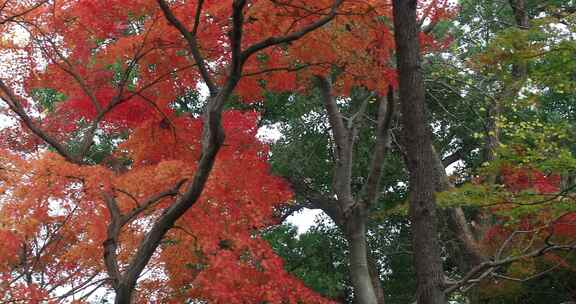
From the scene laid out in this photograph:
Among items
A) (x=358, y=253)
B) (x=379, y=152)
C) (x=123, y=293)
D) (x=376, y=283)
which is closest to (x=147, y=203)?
(x=123, y=293)

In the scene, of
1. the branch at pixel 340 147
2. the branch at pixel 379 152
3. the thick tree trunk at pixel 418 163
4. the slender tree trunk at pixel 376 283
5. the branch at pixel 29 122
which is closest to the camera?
the thick tree trunk at pixel 418 163

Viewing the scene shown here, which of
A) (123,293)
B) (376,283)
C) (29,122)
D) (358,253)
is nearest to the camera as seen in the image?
(123,293)

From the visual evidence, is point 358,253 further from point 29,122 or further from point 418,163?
point 29,122

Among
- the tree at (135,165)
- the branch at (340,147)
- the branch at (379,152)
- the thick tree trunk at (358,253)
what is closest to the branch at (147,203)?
the tree at (135,165)

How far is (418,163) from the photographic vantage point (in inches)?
291

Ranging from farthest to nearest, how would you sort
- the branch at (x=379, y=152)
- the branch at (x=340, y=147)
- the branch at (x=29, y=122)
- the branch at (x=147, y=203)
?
the branch at (x=340, y=147)
the branch at (x=379, y=152)
the branch at (x=29, y=122)
the branch at (x=147, y=203)

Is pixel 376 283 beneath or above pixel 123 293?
above

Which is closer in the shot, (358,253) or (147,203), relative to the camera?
(147,203)

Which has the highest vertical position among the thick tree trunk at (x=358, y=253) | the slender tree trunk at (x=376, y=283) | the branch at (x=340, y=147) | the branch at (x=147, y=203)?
the branch at (x=340, y=147)

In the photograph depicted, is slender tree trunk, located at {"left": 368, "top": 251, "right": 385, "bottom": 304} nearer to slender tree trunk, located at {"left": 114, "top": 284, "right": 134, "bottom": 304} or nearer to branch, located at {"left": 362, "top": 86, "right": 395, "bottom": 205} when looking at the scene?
branch, located at {"left": 362, "top": 86, "right": 395, "bottom": 205}

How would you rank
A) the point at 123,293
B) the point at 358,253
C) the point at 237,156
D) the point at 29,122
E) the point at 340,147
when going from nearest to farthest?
the point at 123,293 → the point at 29,122 → the point at 358,253 → the point at 340,147 → the point at 237,156

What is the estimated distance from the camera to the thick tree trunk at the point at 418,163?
7.09 m

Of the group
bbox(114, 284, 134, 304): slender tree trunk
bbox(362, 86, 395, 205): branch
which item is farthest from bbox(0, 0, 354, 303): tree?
bbox(362, 86, 395, 205): branch

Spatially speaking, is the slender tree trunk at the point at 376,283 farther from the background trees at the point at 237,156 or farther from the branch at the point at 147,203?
the branch at the point at 147,203
